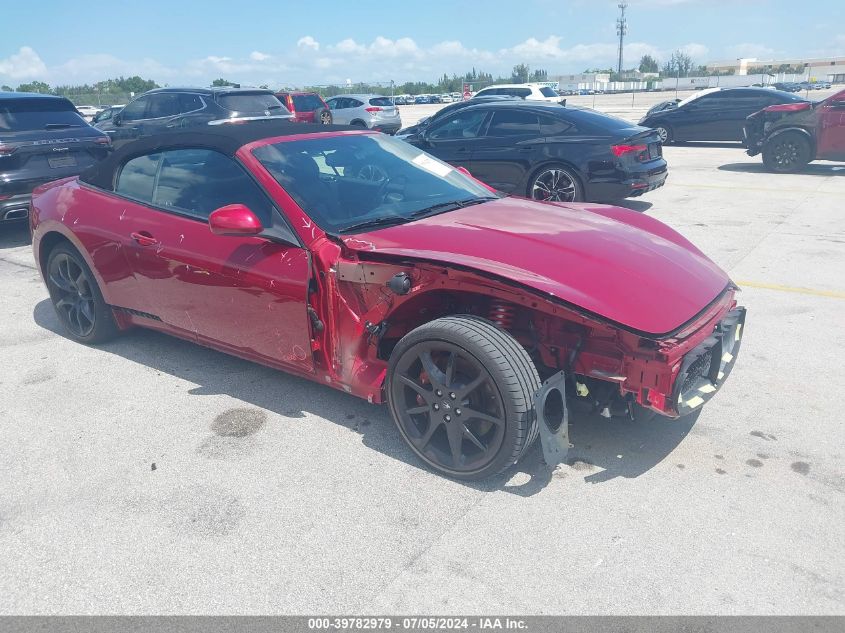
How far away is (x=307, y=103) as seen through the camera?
21156mm

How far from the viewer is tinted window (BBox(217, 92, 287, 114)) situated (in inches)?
492

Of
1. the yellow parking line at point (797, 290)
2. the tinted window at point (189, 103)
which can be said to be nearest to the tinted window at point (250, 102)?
the tinted window at point (189, 103)

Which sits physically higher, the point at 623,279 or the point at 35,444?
the point at 623,279

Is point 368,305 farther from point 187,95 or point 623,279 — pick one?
point 187,95

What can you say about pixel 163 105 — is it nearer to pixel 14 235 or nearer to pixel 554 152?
pixel 14 235

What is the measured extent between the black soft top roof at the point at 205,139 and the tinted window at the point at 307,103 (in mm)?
16953

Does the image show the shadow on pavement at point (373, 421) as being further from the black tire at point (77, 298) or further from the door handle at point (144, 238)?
the door handle at point (144, 238)

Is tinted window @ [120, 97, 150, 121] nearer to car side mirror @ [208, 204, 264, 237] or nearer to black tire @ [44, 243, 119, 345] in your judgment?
black tire @ [44, 243, 119, 345]

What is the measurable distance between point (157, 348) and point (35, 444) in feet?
4.45

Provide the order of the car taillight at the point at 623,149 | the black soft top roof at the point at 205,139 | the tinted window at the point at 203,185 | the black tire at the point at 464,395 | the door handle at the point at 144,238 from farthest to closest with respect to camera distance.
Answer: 1. the car taillight at the point at 623,149
2. the door handle at the point at 144,238
3. the black soft top roof at the point at 205,139
4. the tinted window at the point at 203,185
5. the black tire at the point at 464,395

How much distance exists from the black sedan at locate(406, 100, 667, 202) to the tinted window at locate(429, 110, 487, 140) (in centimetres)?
2

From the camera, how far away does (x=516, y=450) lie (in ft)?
9.77

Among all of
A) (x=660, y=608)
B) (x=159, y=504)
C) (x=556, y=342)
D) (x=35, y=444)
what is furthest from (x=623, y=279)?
(x=35, y=444)

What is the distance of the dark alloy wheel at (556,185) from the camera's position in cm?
883
